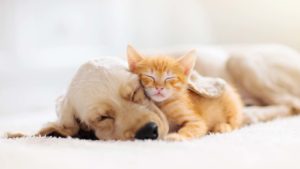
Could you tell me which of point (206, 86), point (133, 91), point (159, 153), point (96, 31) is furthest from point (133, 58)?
point (96, 31)

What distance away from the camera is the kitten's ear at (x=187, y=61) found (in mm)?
1326

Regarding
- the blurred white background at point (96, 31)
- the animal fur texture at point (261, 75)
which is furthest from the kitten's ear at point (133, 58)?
the blurred white background at point (96, 31)

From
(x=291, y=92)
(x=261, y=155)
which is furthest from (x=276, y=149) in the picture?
(x=291, y=92)

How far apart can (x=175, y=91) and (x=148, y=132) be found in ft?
0.50

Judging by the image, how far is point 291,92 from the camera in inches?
83.1

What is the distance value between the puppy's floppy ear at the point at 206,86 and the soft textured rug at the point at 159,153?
0.46 ft

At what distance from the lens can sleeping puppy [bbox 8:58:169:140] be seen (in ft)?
4.02

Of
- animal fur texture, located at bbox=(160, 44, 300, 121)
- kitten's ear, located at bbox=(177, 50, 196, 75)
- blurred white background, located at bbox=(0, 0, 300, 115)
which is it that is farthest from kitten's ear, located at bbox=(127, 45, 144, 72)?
blurred white background, located at bbox=(0, 0, 300, 115)

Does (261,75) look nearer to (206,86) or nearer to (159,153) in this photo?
(206,86)

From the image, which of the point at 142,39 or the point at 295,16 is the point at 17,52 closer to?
the point at 142,39

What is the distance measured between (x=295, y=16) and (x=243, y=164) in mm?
2353

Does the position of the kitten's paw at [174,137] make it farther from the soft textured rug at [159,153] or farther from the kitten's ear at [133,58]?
the kitten's ear at [133,58]

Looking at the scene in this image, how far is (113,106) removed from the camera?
48.9 inches

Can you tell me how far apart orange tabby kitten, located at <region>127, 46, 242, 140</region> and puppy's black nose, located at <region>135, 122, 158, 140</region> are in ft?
0.17
